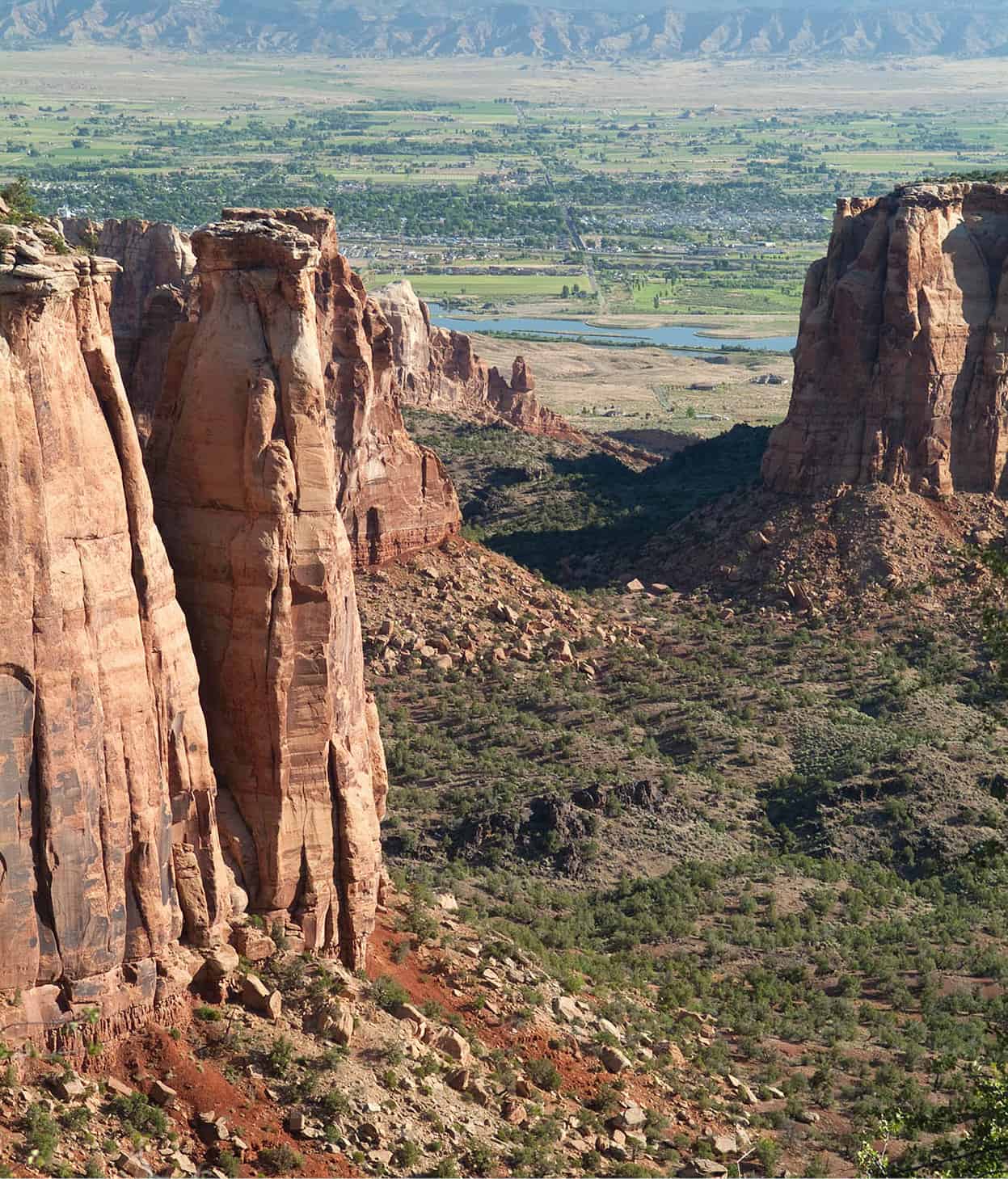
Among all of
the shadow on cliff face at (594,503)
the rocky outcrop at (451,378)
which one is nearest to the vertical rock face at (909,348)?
the shadow on cliff face at (594,503)

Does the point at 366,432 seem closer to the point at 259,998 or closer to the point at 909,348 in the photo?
the point at 909,348

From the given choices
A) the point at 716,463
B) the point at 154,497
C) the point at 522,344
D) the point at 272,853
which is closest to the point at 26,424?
the point at 154,497

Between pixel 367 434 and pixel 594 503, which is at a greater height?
pixel 367 434

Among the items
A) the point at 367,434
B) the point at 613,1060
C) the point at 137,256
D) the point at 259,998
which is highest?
the point at 137,256

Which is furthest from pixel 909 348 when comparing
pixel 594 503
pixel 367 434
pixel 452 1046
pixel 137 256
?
pixel 452 1046

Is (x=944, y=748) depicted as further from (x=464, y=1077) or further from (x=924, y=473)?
(x=464, y=1077)

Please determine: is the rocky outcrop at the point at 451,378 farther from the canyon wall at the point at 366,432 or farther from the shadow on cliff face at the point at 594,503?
the canyon wall at the point at 366,432

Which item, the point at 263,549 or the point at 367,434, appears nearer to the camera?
the point at 263,549

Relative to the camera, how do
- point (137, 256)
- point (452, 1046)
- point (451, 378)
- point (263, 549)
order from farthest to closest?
point (451, 378)
point (137, 256)
point (452, 1046)
point (263, 549)
